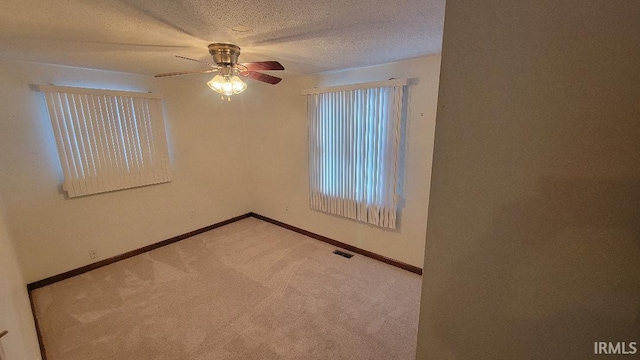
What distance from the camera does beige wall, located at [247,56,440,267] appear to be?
245 centimetres

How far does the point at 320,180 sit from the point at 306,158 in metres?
0.39

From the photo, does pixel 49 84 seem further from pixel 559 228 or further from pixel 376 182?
pixel 559 228

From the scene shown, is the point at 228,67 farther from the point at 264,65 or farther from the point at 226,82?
the point at 264,65

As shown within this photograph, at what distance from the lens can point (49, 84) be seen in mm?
2412

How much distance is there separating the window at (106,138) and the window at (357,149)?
6.60 feet

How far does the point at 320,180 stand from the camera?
337cm

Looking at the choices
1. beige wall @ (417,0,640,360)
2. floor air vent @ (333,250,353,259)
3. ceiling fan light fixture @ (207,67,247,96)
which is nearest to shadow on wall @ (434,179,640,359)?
beige wall @ (417,0,640,360)

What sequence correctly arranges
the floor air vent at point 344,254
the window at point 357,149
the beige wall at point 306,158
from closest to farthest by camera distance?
1. the beige wall at point 306,158
2. the window at point 357,149
3. the floor air vent at point 344,254

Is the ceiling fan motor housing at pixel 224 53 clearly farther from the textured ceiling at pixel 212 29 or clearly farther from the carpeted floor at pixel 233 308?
the carpeted floor at pixel 233 308

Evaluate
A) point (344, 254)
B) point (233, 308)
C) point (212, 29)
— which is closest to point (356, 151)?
point (344, 254)

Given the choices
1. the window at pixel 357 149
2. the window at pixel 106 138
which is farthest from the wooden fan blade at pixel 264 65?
the window at pixel 106 138

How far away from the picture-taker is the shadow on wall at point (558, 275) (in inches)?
17.3

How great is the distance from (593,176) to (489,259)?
0.87ft

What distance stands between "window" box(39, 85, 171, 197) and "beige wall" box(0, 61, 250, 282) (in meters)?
0.10
